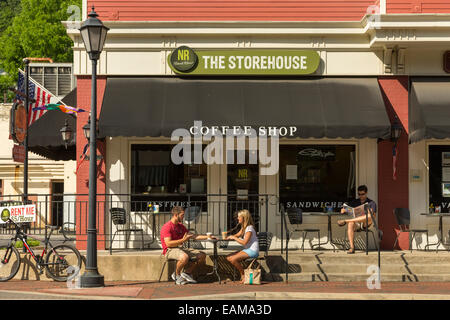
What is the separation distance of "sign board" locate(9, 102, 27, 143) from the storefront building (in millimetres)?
1374

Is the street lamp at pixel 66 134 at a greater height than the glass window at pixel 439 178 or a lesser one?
greater

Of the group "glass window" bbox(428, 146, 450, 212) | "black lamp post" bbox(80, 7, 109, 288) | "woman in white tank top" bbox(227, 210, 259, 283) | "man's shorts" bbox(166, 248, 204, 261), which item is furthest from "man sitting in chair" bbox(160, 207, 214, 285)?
"glass window" bbox(428, 146, 450, 212)

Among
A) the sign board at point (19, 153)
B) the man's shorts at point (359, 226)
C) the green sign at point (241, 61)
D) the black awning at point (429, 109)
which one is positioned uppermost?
the green sign at point (241, 61)

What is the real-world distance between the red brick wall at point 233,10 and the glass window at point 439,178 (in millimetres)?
3639

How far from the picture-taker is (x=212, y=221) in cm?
1343

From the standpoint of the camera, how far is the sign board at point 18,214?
1186 cm

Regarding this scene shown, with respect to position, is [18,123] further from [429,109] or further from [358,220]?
[429,109]

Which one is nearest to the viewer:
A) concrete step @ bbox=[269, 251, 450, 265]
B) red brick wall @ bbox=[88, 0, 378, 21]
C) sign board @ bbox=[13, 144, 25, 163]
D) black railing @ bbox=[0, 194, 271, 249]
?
concrete step @ bbox=[269, 251, 450, 265]

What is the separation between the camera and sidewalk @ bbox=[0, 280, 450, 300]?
31.4 feet

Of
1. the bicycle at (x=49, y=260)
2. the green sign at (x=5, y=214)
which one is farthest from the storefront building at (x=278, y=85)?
the green sign at (x=5, y=214)

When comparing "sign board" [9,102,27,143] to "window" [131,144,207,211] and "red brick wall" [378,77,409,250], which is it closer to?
"window" [131,144,207,211]

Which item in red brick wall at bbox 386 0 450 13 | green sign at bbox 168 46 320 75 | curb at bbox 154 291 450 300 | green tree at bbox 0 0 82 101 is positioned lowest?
curb at bbox 154 291 450 300

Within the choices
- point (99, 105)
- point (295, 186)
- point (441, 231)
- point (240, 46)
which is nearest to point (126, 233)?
point (99, 105)

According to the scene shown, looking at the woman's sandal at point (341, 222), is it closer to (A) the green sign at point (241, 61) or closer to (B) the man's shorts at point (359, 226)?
(B) the man's shorts at point (359, 226)
